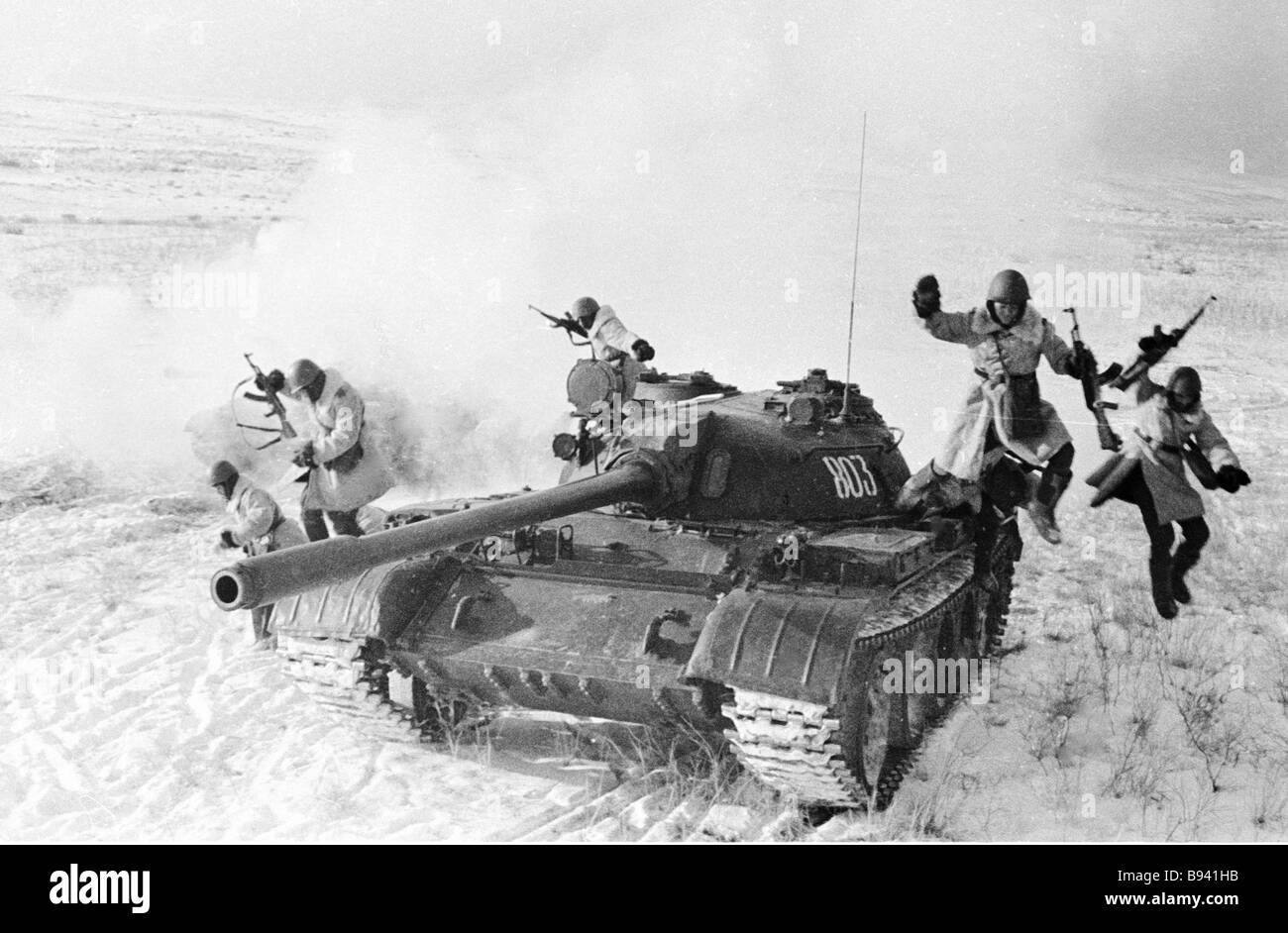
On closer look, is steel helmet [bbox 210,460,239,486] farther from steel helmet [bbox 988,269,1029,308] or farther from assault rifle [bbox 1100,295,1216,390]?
assault rifle [bbox 1100,295,1216,390]

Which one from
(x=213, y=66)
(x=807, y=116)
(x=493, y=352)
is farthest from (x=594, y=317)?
(x=213, y=66)

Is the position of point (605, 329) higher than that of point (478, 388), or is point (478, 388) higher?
point (605, 329)

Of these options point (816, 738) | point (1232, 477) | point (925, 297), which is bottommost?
point (816, 738)

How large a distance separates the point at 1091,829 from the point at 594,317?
489 centimetres

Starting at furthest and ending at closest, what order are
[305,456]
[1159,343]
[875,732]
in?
[305,456] → [875,732] → [1159,343]

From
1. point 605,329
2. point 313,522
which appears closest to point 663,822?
point 313,522

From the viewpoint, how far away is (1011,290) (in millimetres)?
7547

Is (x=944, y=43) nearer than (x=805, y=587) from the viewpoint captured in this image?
No

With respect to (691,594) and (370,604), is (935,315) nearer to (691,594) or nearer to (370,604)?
(691,594)

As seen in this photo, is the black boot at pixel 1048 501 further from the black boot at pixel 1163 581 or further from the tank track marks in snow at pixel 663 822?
the tank track marks in snow at pixel 663 822

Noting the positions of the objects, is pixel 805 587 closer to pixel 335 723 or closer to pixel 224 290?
pixel 335 723

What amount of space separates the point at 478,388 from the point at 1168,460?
39.0 feet

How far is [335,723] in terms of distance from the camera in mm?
8219

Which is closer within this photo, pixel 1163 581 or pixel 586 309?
pixel 1163 581
